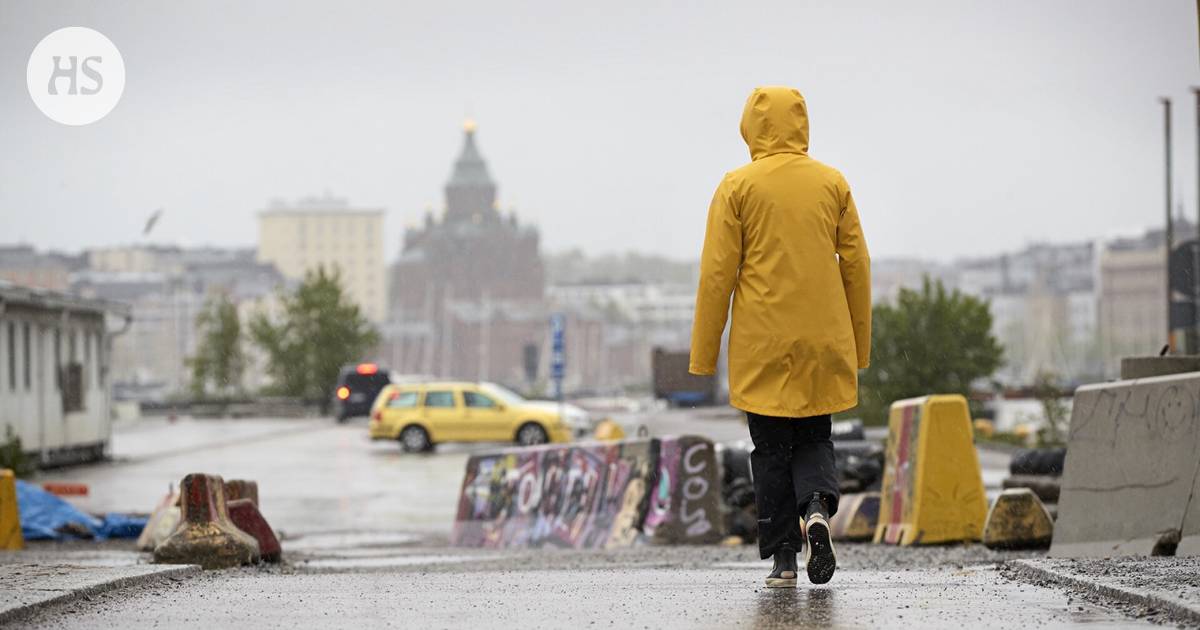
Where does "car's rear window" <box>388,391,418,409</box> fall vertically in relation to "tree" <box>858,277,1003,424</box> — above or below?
below

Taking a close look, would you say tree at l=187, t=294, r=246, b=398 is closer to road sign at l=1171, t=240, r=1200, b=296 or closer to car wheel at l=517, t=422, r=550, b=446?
car wheel at l=517, t=422, r=550, b=446

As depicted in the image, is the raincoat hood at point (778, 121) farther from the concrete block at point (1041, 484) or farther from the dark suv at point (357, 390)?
the dark suv at point (357, 390)

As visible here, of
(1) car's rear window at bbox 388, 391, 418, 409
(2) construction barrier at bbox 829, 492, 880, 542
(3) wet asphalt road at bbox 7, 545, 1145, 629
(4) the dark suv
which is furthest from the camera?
(4) the dark suv

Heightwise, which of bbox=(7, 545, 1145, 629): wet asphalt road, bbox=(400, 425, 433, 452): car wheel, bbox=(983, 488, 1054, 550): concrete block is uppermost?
bbox=(7, 545, 1145, 629): wet asphalt road

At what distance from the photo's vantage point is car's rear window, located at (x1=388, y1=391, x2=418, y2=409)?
36.7 metres

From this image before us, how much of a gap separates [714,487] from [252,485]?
11.4 ft

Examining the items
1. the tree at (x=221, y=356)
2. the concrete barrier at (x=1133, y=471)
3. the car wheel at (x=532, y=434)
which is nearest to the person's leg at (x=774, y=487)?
the concrete barrier at (x=1133, y=471)

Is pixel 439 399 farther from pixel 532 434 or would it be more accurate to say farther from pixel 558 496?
pixel 558 496

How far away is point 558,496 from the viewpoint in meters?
15.5

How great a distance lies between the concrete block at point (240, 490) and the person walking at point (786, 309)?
5.89 metres

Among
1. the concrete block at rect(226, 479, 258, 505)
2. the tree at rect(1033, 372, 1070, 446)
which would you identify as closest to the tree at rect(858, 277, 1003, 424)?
the tree at rect(1033, 372, 1070, 446)

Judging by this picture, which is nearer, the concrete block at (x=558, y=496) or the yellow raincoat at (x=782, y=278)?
the yellow raincoat at (x=782, y=278)

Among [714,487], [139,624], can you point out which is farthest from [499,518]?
[139,624]

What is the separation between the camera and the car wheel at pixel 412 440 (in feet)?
119
